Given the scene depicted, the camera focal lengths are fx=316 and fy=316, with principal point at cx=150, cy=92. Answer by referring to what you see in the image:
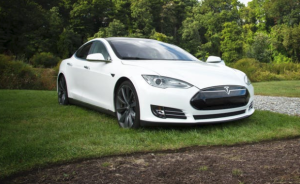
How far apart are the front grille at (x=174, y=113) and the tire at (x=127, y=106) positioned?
407 millimetres

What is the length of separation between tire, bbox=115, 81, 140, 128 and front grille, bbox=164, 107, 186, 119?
41cm

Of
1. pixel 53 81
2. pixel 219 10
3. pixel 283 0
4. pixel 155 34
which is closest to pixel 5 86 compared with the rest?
pixel 53 81

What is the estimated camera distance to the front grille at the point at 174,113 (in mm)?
4191

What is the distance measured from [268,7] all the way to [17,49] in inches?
2224

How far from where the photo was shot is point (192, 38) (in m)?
73.7

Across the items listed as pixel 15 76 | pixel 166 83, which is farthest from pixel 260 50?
pixel 166 83

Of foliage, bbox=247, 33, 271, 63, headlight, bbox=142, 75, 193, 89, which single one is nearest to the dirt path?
headlight, bbox=142, 75, 193, 89

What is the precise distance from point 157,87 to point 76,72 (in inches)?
99.7

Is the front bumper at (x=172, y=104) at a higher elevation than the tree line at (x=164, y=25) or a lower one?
lower

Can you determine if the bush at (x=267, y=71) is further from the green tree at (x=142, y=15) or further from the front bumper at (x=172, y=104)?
the green tree at (x=142, y=15)

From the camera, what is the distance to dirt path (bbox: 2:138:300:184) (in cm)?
267

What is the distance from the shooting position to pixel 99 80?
17.2 feet

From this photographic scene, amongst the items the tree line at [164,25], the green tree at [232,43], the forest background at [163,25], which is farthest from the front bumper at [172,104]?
the green tree at [232,43]

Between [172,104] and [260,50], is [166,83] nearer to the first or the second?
[172,104]
